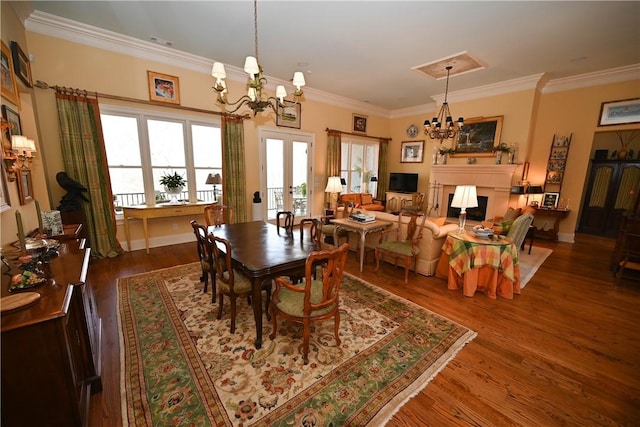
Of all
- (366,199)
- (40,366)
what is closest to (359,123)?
(366,199)

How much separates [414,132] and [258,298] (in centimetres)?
712

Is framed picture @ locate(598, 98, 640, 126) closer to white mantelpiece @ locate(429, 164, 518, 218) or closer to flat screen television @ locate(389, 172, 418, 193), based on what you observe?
white mantelpiece @ locate(429, 164, 518, 218)

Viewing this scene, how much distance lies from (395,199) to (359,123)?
8.29ft

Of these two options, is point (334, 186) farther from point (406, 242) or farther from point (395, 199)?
point (395, 199)

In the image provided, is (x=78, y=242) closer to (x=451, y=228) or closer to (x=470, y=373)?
(x=470, y=373)

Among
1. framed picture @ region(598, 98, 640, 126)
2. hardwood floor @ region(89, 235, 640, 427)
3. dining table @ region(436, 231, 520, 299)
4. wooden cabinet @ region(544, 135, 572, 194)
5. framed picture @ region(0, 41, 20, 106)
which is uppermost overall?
framed picture @ region(598, 98, 640, 126)

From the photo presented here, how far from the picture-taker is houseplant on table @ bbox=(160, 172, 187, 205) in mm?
4285

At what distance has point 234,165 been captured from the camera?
483cm

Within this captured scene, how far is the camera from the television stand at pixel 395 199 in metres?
7.38

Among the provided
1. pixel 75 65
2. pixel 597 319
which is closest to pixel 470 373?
pixel 597 319

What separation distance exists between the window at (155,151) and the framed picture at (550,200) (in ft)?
23.3

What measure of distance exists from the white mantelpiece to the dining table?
9.54 feet

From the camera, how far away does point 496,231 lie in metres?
3.75

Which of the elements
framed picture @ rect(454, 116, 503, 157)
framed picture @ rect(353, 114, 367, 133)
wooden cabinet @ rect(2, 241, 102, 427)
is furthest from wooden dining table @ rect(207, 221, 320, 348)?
framed picture @ rect(454, 116, 503, 157)
